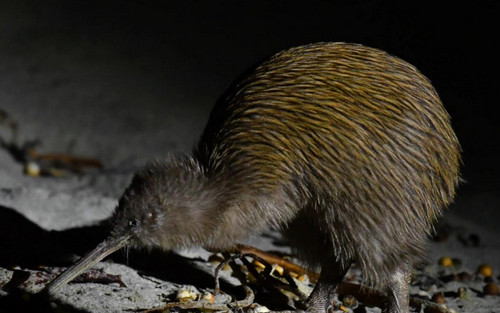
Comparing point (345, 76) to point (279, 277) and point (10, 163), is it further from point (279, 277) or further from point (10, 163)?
point (10, 163)

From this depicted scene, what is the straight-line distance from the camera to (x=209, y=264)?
11.8ft

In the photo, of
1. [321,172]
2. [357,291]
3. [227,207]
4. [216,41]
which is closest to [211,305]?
[227,207]

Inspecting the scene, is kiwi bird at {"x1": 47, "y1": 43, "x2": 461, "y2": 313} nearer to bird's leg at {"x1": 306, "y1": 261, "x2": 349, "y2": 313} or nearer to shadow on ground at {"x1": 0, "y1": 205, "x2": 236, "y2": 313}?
bird's leg at {"x1": 306, "y1": 261, "x2": 349, "y2": 313}

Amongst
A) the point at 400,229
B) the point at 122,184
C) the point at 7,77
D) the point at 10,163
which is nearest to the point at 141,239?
the point at 400,229

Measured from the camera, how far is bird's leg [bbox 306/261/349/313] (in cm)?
323

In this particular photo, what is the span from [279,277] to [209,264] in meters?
0.33

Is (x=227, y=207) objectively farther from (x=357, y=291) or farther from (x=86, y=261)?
(x=357, y=291)

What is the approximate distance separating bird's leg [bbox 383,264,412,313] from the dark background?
2507mm

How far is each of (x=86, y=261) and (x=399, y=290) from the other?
1.13 metres

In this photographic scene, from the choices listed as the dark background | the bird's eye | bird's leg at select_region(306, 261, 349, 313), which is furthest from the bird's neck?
the dark background

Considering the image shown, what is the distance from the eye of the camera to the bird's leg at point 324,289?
3.23 meters

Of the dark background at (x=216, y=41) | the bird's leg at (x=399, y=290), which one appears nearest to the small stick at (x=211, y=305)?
the bird's leg at (x=399, y=290)

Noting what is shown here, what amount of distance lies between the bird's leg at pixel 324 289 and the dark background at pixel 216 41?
2342mm

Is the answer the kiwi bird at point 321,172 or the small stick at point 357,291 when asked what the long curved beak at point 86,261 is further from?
the small stick at point 357,291
